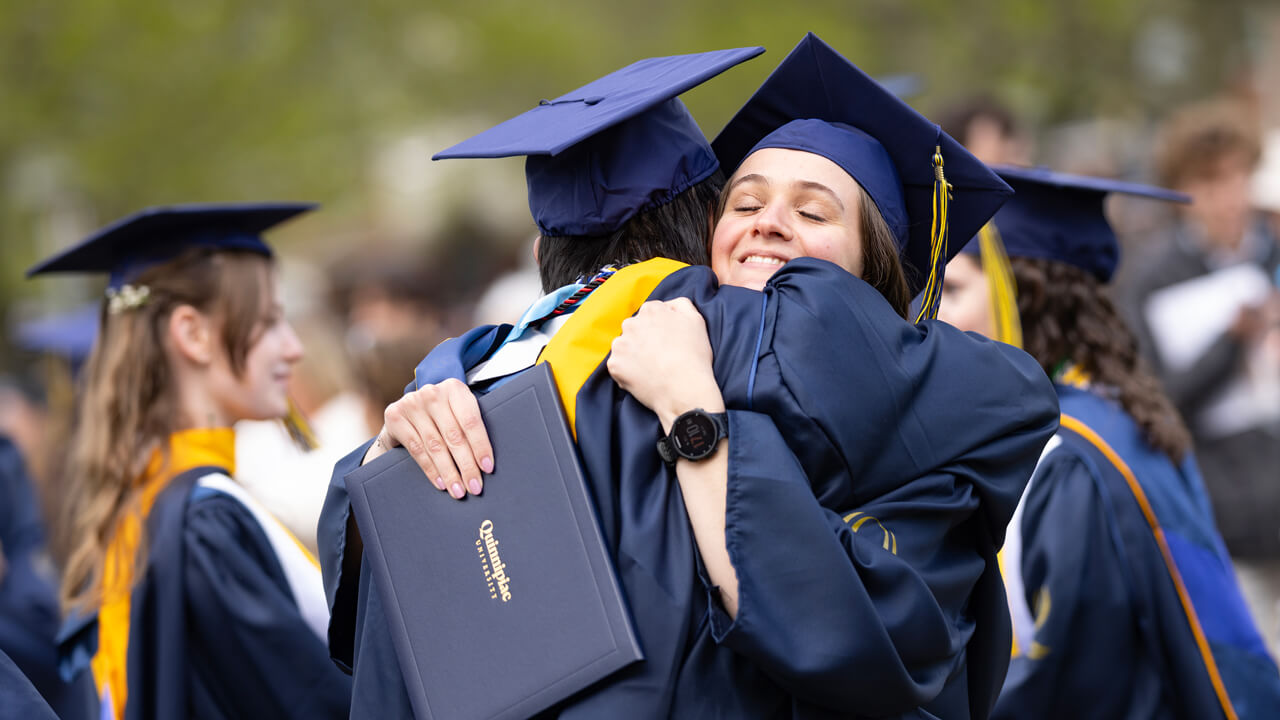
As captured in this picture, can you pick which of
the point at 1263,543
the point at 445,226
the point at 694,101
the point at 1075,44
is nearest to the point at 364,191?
the point at 445,226

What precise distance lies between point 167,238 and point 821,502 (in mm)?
2296

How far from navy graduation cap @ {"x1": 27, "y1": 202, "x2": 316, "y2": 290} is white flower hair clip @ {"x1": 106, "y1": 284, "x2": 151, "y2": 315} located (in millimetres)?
32

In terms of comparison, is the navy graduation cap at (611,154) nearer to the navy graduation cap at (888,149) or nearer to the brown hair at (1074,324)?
the navy graduation cap at (888,149)

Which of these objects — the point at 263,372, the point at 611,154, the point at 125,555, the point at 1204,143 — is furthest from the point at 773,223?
the point at 1204,143

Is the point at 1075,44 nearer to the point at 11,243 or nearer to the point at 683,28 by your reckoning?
the point at 683,28

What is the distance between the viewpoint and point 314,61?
15.6m

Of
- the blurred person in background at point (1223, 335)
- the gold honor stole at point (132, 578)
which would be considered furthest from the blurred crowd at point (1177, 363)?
the gold honor stole at point (132, 578)

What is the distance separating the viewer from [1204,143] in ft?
17.9

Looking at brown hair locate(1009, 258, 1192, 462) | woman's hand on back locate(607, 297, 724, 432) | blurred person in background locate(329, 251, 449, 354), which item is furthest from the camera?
blurred person in background locate(329, 251, 449, 354)

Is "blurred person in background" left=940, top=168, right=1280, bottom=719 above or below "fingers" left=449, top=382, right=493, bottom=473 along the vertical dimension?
below

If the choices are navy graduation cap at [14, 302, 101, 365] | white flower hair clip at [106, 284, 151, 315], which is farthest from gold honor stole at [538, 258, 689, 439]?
navy graduation cap at [14, 302, 101, 365]

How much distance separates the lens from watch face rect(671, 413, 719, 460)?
1795 millimetres

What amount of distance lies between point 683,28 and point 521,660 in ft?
39.8

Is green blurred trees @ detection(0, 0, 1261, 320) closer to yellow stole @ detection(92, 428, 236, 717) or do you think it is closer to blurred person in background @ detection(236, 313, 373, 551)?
blurred person in background @ detection(236, 313, 373, 551)
